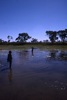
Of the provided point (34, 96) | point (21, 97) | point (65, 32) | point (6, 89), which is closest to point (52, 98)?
point (34, 96)

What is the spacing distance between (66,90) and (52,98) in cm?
168

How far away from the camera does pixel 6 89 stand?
10.2 metres

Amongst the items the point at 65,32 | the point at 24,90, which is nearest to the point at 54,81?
the point at 24,90

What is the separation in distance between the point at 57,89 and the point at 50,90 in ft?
1.66

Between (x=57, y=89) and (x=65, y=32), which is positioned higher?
(x=65, y=32)

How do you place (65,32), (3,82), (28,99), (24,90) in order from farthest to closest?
(65,32) → (3,82) → (24,90) → (28,99)

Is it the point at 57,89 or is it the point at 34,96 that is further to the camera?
the point at 57,89

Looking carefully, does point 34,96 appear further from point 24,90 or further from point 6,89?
point 6,89

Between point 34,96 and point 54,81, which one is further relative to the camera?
point 54,81

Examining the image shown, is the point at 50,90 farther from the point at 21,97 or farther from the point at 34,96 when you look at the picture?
the point at 21,97

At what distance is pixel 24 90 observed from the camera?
1005 centimetres

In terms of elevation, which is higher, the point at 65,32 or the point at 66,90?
the point at 65,32

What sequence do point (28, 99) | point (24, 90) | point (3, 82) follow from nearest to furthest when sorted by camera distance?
point (28, 99) → point (24, 90) → point (3, 82)

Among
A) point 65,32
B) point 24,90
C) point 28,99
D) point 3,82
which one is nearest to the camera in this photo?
point 28,99
